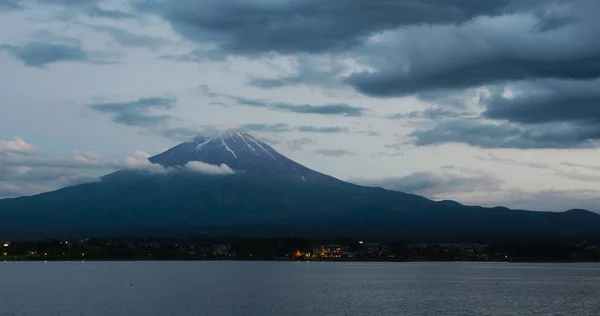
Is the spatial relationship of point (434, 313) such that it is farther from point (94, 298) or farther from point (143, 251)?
point (143, 251)

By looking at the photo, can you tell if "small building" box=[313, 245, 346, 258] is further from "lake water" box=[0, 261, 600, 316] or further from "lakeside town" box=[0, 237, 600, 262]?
"lake water" box=[0, 261, 600, 316]

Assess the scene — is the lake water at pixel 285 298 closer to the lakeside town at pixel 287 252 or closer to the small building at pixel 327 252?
the lakeside town at pixel 287 252

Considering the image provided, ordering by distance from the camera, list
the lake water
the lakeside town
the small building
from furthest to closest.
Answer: the small building < the lakeside town < the lake water

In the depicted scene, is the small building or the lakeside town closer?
the lakeside town

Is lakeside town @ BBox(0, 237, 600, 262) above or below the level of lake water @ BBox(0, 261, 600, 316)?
above

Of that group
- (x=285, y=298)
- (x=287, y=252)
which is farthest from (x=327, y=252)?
(x=285, y=298)

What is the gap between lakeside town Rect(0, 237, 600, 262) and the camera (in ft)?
467

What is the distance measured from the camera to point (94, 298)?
5962cm

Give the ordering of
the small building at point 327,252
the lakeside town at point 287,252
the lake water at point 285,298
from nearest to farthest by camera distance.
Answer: the lake water at point 285,298 → the lakeside town at point 287,252 → the small building at point 327,252

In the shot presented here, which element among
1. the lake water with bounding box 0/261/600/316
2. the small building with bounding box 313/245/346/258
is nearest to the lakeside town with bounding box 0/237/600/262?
the small building with bounding box 313/245/346/258

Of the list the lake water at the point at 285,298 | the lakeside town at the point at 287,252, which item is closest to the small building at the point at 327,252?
the lakeside town at the point at 287,252

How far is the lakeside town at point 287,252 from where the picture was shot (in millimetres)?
142375

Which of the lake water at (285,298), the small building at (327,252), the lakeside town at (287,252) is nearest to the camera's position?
the lake water at (285,298)

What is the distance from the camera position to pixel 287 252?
145250mm
